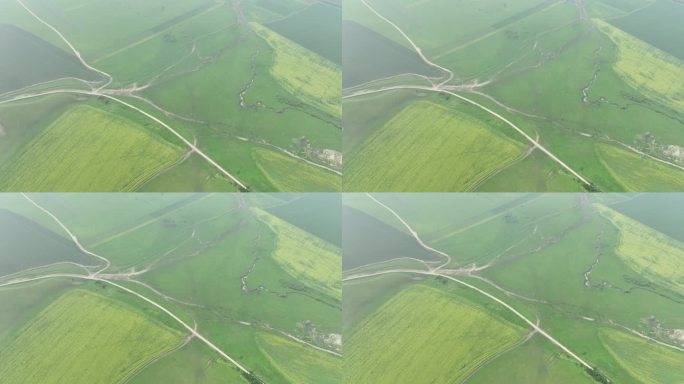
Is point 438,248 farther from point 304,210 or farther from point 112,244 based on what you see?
point 112,244

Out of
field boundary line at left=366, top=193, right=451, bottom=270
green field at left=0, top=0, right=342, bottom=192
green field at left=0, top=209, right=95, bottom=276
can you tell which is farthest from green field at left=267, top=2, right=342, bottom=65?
green field at left=0, top=209, right=95, bottom=276

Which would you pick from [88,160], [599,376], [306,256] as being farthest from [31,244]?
[599,376]

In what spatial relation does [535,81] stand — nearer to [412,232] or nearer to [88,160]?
[412,232]

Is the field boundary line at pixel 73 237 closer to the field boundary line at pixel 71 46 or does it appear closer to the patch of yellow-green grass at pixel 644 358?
the field boundary line at pixel 71 46

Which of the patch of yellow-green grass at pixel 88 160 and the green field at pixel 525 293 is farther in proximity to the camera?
the patch of yellow-green grass at pixel 88 160

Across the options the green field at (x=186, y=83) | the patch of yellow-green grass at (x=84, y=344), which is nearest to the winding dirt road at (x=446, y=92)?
A: the green field at (x=186, y=83)

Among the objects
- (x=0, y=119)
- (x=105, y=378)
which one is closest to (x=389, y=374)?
(x=105, y=378)
